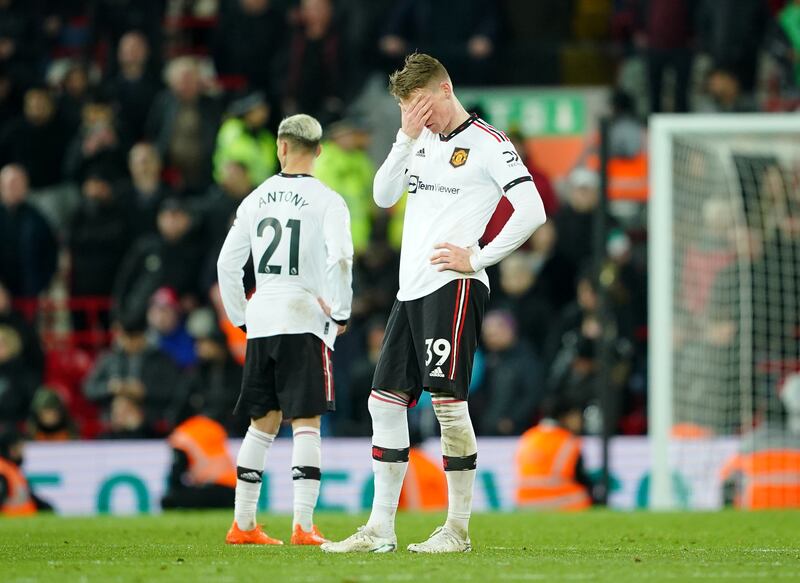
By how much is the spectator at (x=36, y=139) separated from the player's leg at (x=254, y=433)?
10.4 meters

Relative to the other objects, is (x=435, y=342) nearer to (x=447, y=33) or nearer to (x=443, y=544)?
(x=443, y=544)

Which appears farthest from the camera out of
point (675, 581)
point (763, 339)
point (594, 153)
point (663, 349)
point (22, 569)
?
point (594, 153)

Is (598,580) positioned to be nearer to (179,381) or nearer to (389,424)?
(389,424)

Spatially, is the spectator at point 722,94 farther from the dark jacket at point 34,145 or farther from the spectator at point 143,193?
the dark jacket at point 34,145

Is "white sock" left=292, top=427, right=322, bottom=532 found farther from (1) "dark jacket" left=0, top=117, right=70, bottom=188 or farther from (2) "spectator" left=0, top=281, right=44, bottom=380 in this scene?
(1) "dark jacket" left=0, top=117, right=70, bottom=188

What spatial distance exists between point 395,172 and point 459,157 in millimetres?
352

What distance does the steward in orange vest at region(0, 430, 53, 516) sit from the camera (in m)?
14.4

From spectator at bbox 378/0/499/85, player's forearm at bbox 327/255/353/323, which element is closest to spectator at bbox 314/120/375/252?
spectator at bbox 378/0/499/85

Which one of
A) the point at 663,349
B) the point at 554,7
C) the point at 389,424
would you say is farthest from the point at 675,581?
the point at 554,7

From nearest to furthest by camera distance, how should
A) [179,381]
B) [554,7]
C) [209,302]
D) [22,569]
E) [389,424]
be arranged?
[22,569] < [389,424] < [179,381] < [209,302] < [554,7]

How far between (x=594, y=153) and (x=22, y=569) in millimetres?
13071

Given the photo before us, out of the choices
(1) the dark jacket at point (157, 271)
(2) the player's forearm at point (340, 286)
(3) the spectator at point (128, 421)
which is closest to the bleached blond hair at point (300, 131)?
(2) the player's forearm at point (340, 286)

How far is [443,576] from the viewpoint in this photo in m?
6.68

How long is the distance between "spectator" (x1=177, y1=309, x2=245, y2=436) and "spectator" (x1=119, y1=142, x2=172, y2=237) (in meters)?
2.55
